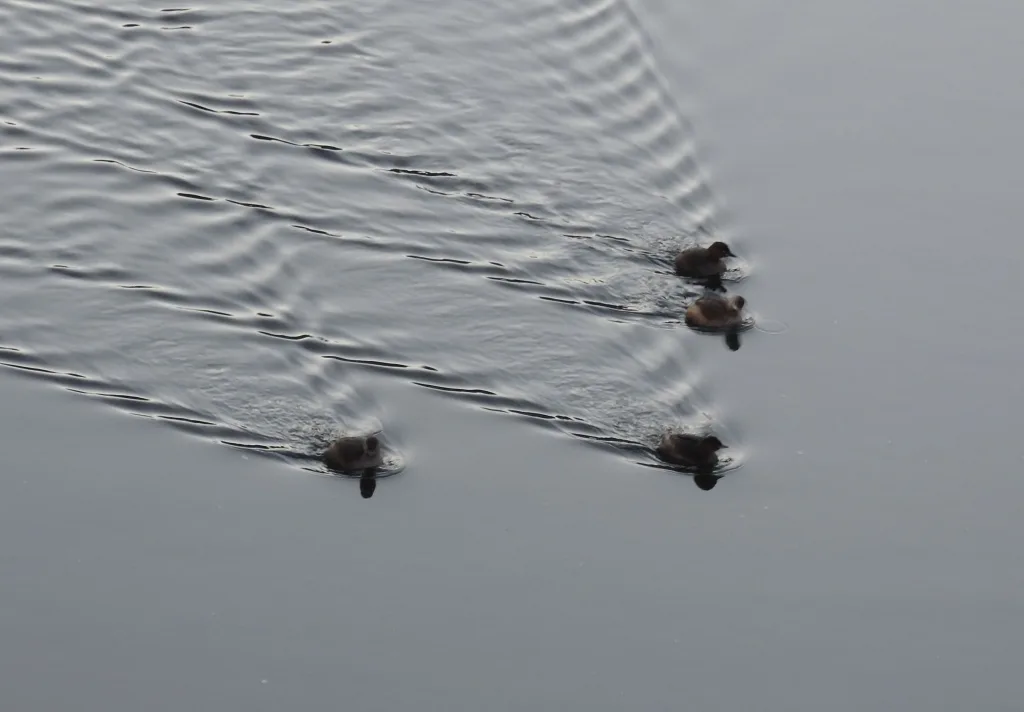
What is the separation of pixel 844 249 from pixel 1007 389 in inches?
116

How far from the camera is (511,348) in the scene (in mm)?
18766

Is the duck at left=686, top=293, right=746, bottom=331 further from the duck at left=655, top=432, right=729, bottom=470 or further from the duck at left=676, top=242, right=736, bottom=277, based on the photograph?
the duck at left=655, top=432, right=729, bottom=470

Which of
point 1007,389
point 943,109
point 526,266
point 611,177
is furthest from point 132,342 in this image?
point 943,109

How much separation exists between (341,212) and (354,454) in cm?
487

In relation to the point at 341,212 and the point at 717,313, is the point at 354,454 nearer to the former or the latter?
the point at 717,313

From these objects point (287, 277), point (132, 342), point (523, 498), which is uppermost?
point (287, 277)

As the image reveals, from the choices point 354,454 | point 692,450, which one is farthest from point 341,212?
point 692,450

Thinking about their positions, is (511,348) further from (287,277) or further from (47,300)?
(47,300)

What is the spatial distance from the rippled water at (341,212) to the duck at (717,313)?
1.25 ft

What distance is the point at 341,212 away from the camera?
68.3 feet

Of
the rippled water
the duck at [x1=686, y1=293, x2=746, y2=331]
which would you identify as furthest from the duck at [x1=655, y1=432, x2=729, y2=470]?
the duck at [x1=686, y1=293, x2=746, y2=331]

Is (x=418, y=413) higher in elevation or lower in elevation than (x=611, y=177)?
lower

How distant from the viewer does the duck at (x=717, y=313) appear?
19.1 metres

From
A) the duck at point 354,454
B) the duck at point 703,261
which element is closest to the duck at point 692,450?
the duck at point 354,454
